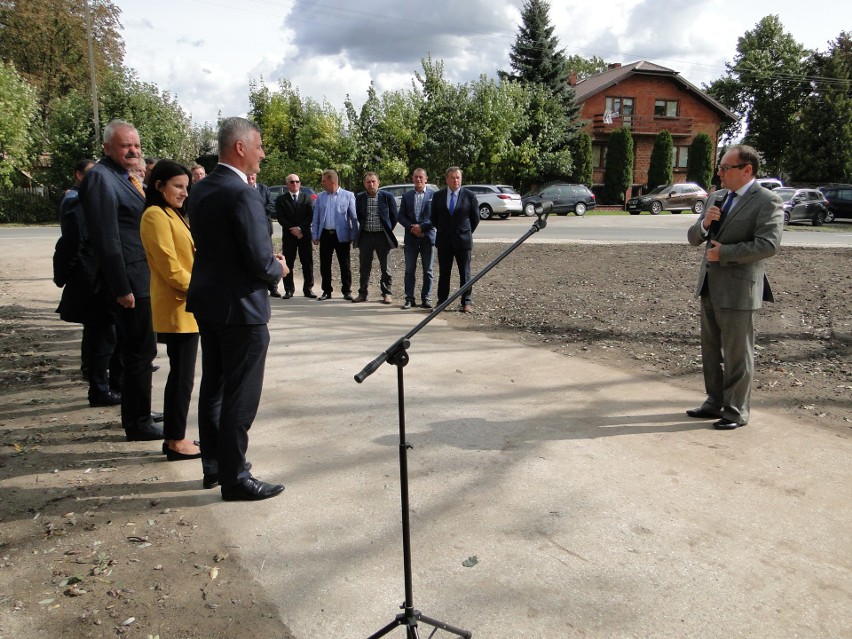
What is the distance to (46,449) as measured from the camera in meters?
4.91

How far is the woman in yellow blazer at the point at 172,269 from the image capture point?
4344mm

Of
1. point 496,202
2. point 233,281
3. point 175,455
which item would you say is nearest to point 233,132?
point 233,281

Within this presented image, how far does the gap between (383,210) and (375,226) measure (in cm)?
27

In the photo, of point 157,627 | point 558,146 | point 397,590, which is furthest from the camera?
point 558,146

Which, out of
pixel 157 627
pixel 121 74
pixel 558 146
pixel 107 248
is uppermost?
pixel 121 74

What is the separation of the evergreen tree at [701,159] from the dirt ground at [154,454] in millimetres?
38837

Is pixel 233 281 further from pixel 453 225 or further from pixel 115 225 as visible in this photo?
pixel 453 225

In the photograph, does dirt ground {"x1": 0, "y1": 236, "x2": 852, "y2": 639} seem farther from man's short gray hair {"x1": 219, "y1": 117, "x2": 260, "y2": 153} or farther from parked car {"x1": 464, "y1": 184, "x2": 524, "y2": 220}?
parked car {"x1": 464, "y1": 184, "x2": 524, "y2": 220}

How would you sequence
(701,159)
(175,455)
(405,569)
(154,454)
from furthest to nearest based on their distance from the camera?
(701,159), (154,454), (175,455), (405,569)

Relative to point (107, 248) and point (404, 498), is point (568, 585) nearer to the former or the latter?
point (404, 498)

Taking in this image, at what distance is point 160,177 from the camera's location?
171 inches

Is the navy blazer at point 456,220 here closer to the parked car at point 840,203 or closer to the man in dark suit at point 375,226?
the man in dark suit at point 375,226

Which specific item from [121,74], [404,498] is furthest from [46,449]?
[121,74]

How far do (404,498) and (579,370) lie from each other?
177 inches
